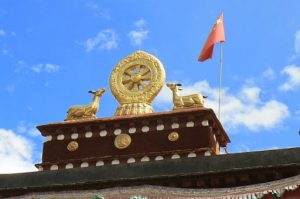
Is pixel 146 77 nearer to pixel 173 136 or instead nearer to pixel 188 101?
pixel 188 101

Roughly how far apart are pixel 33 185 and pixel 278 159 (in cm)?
727

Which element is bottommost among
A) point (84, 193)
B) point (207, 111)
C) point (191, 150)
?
point (84, 193)

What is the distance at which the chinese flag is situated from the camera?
27.1 metres

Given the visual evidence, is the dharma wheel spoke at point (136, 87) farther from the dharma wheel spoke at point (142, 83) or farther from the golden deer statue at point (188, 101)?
the golden deer statue at point (188, 101)

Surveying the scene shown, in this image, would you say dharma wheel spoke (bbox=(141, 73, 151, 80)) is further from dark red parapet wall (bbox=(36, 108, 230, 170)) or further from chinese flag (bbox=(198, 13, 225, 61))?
chinese flag (bbox=(198, 13, 225, 61))

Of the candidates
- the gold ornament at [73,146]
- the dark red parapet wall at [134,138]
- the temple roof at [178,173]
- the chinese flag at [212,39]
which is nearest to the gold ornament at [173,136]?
the dark red parapet wall at [134,138]

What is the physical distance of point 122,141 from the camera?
77.8 ft

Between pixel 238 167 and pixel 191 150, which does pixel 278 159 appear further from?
pixel 191 150

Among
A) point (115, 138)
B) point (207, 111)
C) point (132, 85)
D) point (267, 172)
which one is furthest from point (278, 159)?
point (132, 85)

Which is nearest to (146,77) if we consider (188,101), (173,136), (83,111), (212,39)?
(188,101)

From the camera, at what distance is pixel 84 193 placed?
1711 centimetres

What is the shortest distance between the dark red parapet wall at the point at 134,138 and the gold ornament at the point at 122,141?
0.43 feet

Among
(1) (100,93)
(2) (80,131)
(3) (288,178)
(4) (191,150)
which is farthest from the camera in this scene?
(1) (100,93)

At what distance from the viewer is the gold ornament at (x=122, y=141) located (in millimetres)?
23609
